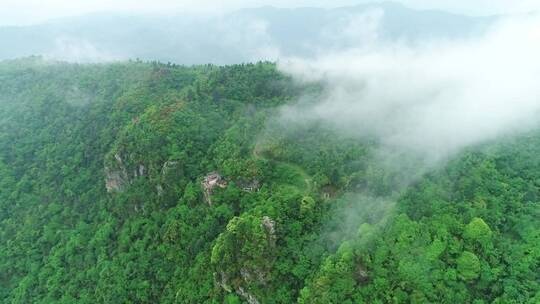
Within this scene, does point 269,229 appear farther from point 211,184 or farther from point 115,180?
point 115,180

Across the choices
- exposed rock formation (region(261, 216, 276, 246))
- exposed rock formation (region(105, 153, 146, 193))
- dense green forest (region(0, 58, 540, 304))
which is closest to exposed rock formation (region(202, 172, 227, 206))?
dense green forest (region(0, 58, 540, 304))

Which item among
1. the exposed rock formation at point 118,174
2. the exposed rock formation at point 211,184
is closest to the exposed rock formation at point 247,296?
the exposed rock formation at point 211,184

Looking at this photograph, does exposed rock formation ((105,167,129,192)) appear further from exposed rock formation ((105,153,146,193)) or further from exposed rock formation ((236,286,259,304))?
exposed rock formation ((236,286,259,304))

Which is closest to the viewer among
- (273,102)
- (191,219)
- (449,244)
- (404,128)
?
(449,244)

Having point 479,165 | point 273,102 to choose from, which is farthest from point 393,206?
point 273,102

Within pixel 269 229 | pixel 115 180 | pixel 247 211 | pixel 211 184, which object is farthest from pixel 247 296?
pixel 115 180

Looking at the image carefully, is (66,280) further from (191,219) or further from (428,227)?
(428,227)

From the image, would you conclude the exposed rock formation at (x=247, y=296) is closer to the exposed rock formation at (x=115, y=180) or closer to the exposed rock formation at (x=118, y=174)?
the exposed rock formation at (x=118, y=174)

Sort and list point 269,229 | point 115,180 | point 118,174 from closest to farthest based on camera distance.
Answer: point 269,229 < point 118,174 < point 115,180
